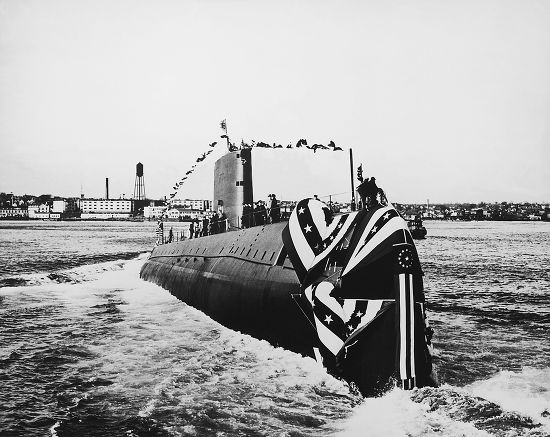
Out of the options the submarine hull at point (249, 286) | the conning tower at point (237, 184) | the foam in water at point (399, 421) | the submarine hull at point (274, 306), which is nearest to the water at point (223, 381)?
the foam in water at point (399, 421)

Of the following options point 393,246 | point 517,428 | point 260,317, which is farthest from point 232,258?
point 517,428

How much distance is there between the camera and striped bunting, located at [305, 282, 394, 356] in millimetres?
8375

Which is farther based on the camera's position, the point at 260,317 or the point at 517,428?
the point at 260,317

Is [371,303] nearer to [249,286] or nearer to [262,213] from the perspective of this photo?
[249,286]

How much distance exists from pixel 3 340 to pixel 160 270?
11488 millimetres

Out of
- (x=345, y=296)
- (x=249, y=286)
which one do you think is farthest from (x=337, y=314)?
(x=249, y=286)

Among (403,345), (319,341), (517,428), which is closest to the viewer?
(517,428)

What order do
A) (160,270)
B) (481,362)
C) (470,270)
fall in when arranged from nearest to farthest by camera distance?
(481,362), (160,270), (470,270)

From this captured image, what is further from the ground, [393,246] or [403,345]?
[393,246]

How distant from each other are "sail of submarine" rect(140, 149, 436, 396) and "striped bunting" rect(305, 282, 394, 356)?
0.7 inches

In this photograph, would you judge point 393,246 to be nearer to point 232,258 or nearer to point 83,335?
point 232,258

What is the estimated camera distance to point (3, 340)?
13766 mm

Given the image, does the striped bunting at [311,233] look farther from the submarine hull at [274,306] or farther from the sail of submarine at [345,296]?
the submarine hull at [274,306]

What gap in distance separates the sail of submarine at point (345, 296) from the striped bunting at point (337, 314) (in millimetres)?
17
